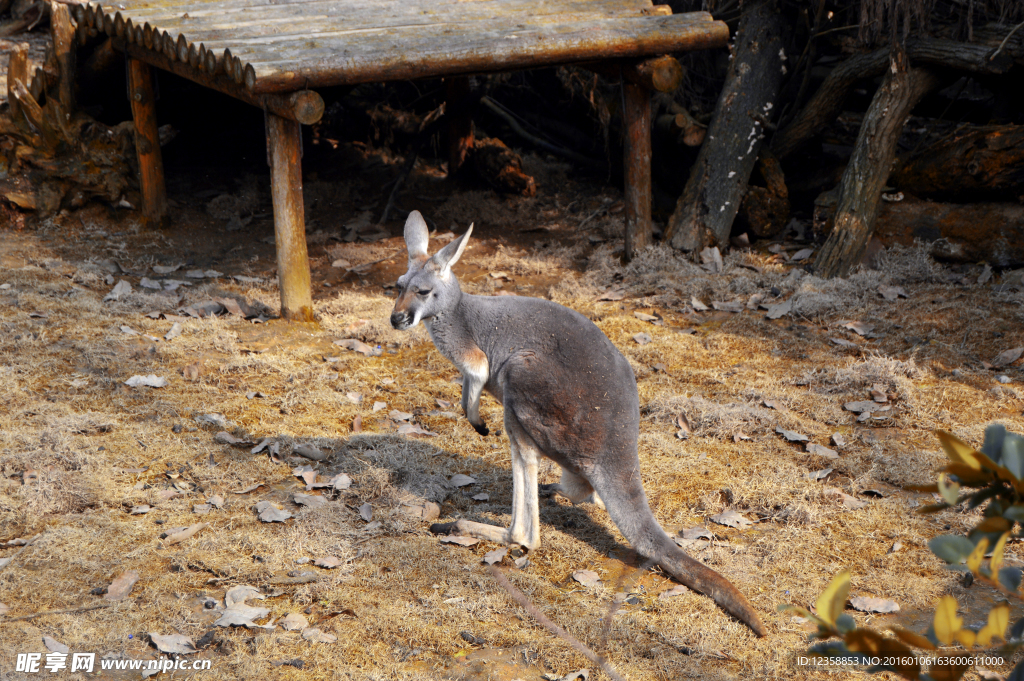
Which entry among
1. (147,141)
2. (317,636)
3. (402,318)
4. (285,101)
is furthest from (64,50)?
(317,636)

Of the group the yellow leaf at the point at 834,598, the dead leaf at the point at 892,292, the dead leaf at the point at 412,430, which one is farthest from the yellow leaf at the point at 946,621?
the dead leaf at the point at 892,292

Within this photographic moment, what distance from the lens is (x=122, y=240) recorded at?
8672mm

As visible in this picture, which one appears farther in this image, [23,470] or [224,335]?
[224,335]

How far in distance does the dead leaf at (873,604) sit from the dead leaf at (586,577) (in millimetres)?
1058

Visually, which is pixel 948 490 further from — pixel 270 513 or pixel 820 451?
pixel 820 451

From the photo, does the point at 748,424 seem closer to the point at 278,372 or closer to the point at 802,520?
the point at 802,520

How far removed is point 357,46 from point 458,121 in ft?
13.9

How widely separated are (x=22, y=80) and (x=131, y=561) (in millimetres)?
6968

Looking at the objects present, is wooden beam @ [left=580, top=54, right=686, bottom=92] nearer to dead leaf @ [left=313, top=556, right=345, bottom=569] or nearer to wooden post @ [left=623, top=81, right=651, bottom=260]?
wooden post @ [left=623, top=81, right=651, bottom=260]

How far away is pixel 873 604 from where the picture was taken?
345cm

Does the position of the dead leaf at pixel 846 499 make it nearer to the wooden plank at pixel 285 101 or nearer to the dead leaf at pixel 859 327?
the dead leaf at pixel 859 327

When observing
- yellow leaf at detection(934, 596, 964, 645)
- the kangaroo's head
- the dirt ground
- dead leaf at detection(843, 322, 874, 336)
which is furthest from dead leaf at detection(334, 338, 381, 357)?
yellow leaf at detection(934, 596, 964, 645)

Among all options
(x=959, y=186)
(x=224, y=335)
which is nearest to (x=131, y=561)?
(x=224, y=335)

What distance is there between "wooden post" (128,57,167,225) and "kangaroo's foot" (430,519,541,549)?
6560 millimetres
